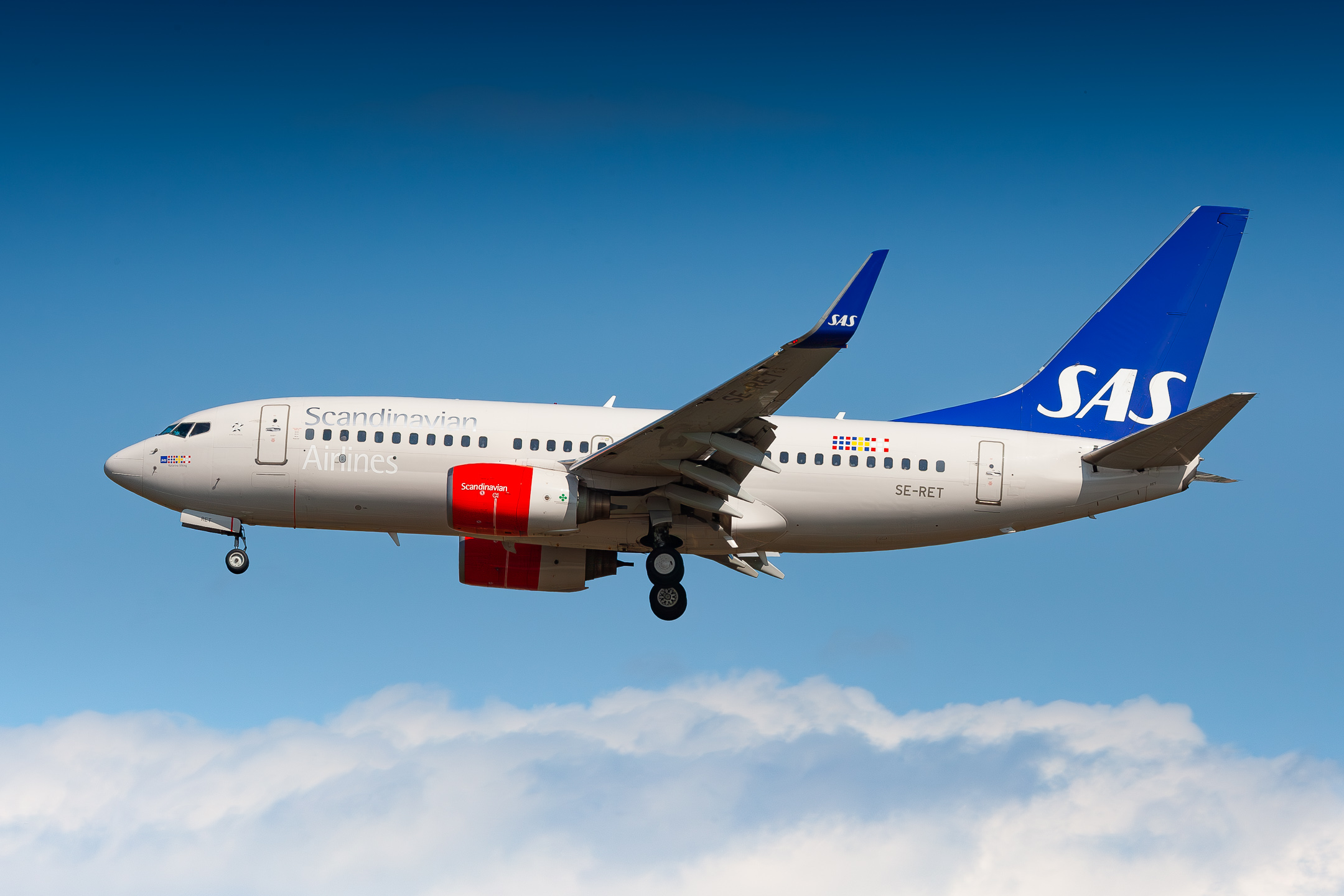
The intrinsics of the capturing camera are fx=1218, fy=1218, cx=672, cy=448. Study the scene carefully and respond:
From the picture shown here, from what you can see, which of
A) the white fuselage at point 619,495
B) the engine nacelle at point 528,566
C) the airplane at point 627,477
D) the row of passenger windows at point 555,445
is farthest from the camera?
the engine nacelle at point 528,566

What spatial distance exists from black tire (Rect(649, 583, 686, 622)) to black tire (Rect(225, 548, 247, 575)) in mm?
9958

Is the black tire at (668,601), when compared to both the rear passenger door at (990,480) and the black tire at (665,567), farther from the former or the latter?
the rear passenger door at (990,480)

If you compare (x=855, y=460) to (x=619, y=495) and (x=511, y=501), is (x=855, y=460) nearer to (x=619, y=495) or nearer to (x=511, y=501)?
(x=619, y=495)

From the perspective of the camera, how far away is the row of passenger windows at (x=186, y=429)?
2912 centimetres

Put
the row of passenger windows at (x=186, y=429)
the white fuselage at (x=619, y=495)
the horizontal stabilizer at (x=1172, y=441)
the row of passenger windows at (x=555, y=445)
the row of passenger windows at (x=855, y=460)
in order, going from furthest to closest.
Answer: the row of passenger windows at (x=186, y=429)
the row of passenger windows at (x=855, y=460)
the row of passenger windows at (x=555, y=445)
the white fuselage at (x=619, y=495)
the horizontal stabilizer at (x=1172, y=441)

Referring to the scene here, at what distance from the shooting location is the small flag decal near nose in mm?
28344

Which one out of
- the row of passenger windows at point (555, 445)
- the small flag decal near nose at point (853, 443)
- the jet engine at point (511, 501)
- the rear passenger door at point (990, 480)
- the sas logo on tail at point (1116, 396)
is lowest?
the jet engine at point (511, 501)

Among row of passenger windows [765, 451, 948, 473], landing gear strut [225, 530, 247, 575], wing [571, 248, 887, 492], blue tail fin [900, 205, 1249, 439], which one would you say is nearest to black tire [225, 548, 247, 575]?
landing gear strut [225, 530, 247, 575]

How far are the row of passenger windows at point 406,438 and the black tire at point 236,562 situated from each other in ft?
11.9

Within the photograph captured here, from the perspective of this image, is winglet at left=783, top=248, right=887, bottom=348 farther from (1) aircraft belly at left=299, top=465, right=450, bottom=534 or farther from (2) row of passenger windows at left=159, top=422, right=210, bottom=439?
(2) row of passenger windows at left=159, top=422, right=210, bottom=439

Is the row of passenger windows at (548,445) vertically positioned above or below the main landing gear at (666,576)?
above

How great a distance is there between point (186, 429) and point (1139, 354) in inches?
954

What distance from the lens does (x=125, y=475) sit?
29406 mm

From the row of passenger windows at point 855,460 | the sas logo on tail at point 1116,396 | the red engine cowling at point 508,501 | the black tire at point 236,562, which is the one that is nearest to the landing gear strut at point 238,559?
the black tire at point 236,562
